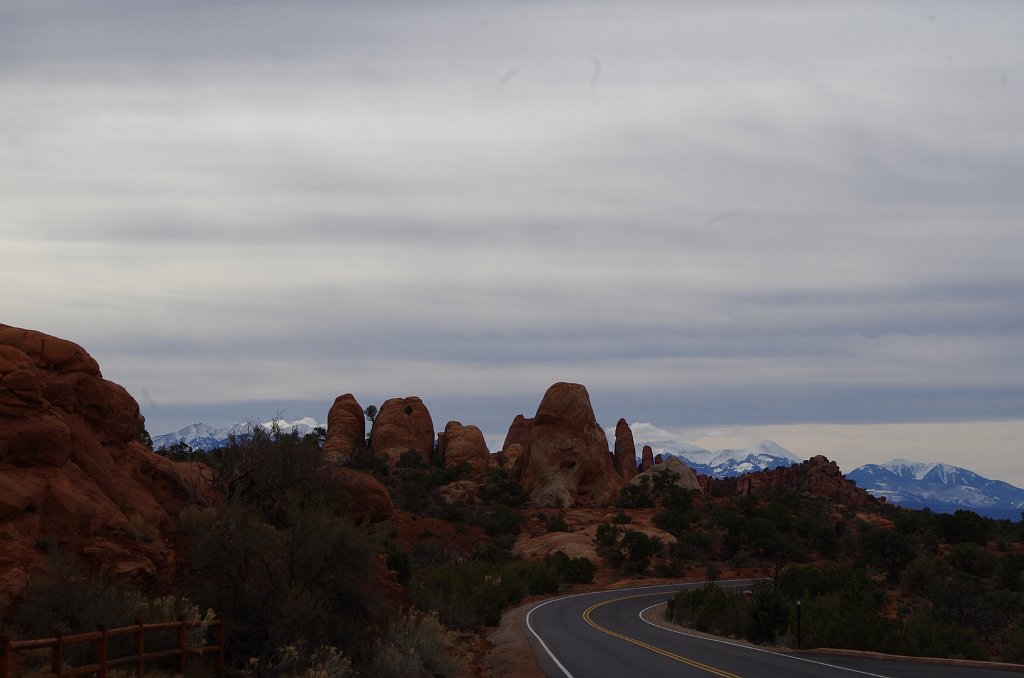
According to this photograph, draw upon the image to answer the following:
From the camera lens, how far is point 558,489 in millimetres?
86750

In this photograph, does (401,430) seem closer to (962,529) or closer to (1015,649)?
(962,529)

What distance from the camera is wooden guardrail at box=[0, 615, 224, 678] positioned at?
10938mm

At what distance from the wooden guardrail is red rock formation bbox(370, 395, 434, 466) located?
259 ft

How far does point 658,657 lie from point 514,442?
83833mm

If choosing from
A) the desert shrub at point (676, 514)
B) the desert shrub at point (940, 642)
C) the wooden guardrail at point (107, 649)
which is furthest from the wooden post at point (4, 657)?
the desert shrub at point (676, 514)

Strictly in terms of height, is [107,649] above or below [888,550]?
above

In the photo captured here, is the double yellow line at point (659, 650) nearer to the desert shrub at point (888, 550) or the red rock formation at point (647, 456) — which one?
the desert shrub at point (888, 550)

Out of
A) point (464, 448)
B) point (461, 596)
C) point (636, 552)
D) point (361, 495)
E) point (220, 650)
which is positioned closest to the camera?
point (220, 650)

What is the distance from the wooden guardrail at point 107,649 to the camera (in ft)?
35.9

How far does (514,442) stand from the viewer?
362ft

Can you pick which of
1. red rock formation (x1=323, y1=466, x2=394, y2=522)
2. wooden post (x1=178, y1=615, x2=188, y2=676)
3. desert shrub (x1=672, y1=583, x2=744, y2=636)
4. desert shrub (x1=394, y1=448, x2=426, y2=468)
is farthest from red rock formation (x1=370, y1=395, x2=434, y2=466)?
wooden post (x1=178, y1=615, x2=188, y2=676)

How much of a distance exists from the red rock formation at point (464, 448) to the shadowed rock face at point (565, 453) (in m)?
8.72

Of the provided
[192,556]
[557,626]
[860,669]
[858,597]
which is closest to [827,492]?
[858,597]

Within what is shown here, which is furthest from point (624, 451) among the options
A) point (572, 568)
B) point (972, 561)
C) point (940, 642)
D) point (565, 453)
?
point (940, 642)
